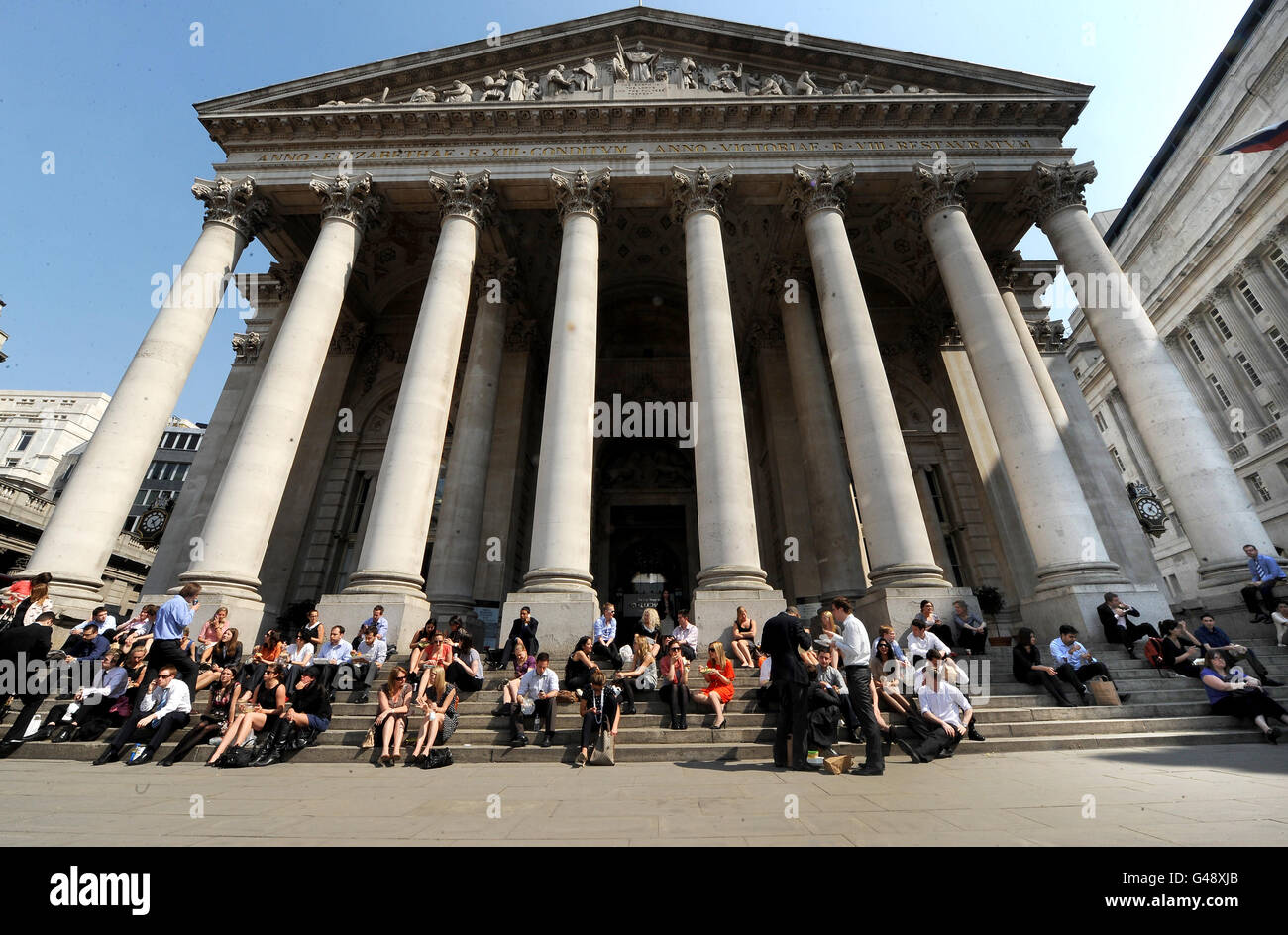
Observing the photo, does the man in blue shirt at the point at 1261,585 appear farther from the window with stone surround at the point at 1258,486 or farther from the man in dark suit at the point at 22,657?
the window with stone surround at the point at 1258,486

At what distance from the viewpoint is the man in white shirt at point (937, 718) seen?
7301 millimetres

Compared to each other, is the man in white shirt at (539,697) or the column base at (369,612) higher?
the column base at (369,612)

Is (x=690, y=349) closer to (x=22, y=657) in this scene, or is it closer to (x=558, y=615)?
(x=558, y=615)

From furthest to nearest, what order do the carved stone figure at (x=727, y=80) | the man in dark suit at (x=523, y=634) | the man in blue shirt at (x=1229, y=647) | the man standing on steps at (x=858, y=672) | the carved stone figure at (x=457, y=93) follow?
the carved stone figure at (x=727, y=80)
the carved stone figure at (x=457, y=93)
the man in dark suit at (x=523, y=634)
the man in blue shirt at (x=1229, y=647)
the man standing on steps at (x=858, y=672)

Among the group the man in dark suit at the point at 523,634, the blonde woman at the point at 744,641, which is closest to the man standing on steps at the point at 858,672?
the blonde woman at the point at 744,641

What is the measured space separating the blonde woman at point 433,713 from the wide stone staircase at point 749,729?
35 cm

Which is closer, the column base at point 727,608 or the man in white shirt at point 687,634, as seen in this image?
the man in white shirt at point 687,634

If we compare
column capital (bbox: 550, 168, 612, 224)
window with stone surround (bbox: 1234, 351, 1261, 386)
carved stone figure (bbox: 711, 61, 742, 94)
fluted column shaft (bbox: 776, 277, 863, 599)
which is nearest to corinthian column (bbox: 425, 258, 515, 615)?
column capital (bbox: 550, 168, 612, 224)

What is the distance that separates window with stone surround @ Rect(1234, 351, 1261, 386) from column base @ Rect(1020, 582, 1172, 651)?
3136 centimetres

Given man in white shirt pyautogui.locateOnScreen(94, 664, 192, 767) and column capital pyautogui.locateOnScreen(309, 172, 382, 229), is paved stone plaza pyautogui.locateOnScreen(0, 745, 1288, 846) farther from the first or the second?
column capital pyautogui.locateOnScreen(309, 172, 382, 229)

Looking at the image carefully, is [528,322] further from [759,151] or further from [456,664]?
[456,664]

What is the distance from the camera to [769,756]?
7438 millimetres

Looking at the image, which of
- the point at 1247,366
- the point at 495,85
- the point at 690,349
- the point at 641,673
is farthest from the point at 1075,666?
the point at 1247,366
